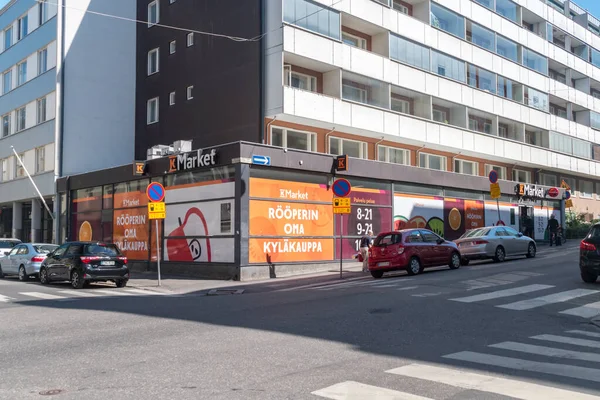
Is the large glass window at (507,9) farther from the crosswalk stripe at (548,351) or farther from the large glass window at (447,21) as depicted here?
the crosswalk stripe at (548,351)

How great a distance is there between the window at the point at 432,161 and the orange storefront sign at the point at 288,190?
9649mm

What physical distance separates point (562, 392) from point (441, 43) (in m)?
29.1

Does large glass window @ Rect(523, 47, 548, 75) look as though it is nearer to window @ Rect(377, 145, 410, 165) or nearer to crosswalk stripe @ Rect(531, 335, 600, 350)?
window @ Rect(377, 145, 410, 165)

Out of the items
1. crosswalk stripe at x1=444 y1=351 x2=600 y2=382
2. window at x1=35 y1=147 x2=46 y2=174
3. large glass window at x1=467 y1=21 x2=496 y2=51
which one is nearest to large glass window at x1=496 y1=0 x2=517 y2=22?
large glass window at x1=467 y1=21 x2=496 y2=51

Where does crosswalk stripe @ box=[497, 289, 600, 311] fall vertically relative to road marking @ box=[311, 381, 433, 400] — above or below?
above

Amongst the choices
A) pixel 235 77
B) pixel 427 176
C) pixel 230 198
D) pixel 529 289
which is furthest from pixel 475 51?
pixel 529 289

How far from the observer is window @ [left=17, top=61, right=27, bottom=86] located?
128 feet

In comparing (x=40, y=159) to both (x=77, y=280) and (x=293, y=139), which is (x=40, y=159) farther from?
(x=77, y=280)

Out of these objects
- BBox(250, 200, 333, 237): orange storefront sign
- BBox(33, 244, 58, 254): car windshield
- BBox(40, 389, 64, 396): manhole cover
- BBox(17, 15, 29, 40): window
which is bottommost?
BBox(40, 389, 64, 396): manhole cover

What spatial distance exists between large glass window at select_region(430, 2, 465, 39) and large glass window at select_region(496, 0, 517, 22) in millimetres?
5797

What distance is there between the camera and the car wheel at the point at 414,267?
19.5 metres

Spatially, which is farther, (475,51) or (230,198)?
(475,51)

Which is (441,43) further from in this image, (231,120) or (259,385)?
(259,385)

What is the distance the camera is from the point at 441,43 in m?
33.0
